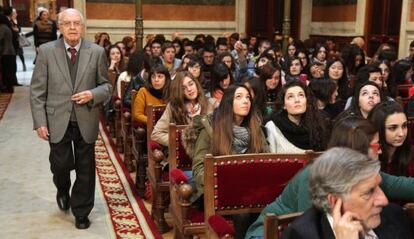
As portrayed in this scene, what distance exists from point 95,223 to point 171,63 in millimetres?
4068

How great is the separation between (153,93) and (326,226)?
3.81m

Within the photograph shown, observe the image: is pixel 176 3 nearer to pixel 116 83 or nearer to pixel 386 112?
pixel 116 83

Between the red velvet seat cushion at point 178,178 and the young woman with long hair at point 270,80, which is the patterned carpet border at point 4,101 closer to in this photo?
the young woman with long hair at point 270,80

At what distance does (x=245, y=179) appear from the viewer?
9.96 feet

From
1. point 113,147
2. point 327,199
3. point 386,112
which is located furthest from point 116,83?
point 327,199

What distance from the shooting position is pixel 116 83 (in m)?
7.57

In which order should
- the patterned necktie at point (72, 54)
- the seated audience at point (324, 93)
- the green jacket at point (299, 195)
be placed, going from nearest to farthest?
1. the green jacket at point (299, 195)
2. the patterned necktie at point (72, 54)
3. the seated audience at point (324, 93)

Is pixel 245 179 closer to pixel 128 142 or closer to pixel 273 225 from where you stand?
pixel 273 225

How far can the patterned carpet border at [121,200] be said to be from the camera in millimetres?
4379

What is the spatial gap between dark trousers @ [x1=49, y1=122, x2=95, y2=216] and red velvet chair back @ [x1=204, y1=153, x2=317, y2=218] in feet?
5.29

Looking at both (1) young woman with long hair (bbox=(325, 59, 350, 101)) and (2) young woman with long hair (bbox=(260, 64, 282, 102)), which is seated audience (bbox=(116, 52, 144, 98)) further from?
(1) young woman with long hair (bbox=(325, 59, 350, 101))

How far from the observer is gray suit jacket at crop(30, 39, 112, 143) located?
161 inches

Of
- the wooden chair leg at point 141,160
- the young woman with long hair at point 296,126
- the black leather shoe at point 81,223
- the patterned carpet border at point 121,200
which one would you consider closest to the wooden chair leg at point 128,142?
the patterned carpet border at point 121,200

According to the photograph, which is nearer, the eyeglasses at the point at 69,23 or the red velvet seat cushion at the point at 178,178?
the red velvet seat cushion at the point at 178,178
